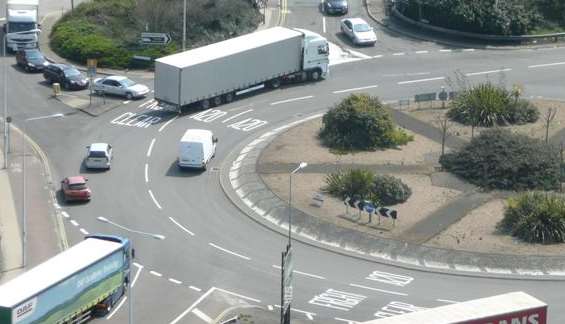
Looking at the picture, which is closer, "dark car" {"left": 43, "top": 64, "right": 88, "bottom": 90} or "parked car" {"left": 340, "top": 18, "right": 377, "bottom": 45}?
"dark car" {"left": 43, "top": 64, "right": 88, "bottom": 90}

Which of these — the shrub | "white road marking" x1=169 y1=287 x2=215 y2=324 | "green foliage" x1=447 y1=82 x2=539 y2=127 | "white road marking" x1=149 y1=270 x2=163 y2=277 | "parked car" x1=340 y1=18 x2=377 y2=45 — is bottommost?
"white road marking" x1=169 y1=287 x2=215 y2=324

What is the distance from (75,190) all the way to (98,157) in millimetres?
4892

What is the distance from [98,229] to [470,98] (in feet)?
91.3

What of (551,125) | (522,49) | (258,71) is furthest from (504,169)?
(522,49)

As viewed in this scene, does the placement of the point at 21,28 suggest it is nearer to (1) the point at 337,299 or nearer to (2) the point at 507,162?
(2) the point at 507,162

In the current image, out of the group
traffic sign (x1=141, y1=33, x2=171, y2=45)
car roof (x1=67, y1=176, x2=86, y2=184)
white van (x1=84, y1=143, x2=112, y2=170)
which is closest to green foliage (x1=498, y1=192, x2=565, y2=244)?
car roof (x1=67, y1=176, x2=86, y2=184)

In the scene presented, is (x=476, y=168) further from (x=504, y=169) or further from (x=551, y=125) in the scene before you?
(x=551, y=125)

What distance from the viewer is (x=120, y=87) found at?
89.4m

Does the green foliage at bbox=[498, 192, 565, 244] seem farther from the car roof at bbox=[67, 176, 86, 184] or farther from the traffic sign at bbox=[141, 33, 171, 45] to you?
the traffic sign at bbox=[141, 33, 171, 45]

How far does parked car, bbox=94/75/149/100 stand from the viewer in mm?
89375

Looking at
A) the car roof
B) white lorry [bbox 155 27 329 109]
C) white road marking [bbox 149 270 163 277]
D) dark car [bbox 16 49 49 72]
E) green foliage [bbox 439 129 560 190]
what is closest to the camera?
white road marking [bbox 149 270 163 277]

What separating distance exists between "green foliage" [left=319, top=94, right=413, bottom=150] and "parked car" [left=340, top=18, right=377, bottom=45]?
20840 mm

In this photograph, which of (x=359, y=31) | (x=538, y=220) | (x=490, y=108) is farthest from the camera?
(x=359, y=31)

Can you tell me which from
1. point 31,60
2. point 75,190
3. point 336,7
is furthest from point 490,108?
point 31,60
